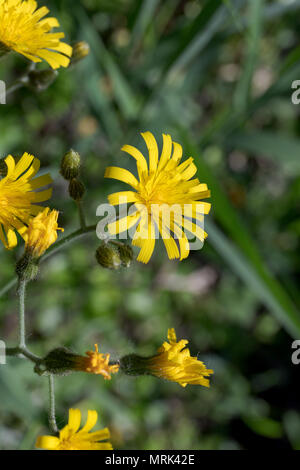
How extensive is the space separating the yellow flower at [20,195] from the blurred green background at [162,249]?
750 mm

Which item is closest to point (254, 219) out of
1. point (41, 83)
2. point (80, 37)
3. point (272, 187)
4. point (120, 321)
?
point (272, 187)

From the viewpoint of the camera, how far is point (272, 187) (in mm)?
5652

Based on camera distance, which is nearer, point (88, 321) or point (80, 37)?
point (80, 37)

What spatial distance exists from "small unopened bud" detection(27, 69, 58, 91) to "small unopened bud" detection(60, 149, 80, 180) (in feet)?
2.05

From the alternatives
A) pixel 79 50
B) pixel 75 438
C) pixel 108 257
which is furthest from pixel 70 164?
pixel 75 438

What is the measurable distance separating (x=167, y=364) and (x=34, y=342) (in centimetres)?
213

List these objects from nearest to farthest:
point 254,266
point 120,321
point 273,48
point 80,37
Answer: point 254,266 < point 80,37 < point 120,321 < point 273,48

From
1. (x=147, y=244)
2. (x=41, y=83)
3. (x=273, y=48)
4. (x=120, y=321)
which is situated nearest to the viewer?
(x=147, y=244)

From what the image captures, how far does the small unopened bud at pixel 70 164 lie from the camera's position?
7.59 feet

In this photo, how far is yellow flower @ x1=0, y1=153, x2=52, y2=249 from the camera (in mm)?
2230

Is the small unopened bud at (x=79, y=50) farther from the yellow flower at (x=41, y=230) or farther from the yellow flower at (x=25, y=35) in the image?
the yellow flower at (x=41, y=230)

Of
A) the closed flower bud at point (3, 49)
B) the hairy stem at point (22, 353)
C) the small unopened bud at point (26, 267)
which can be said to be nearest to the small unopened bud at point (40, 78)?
the closed flower bud at point (3, 49)

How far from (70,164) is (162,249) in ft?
7.64

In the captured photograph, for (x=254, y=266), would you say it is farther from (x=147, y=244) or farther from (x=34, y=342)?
(x=34, y=342)
